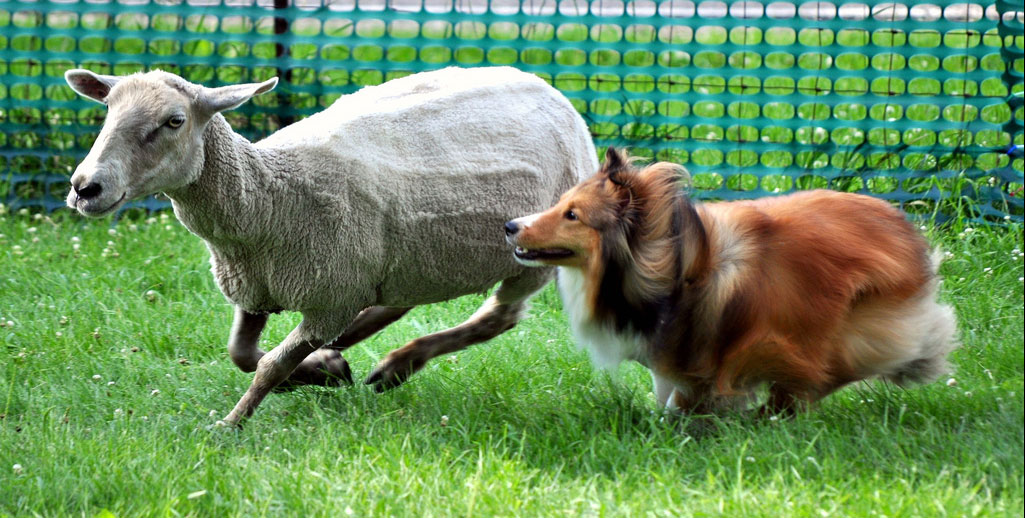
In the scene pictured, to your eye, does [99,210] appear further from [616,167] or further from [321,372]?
[616,167]

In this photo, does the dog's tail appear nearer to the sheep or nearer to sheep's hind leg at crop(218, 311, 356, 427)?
the sheep

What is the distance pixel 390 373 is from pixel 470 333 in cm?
43

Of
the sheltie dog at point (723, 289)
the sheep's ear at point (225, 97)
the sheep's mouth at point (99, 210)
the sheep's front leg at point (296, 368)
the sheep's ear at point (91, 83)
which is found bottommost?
the sheep's front leg at point (296, 368)

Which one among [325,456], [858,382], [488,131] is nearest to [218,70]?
[488,131]

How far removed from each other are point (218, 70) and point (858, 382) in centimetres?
515

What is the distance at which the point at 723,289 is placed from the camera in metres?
4.18

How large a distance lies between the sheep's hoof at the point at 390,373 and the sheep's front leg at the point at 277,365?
454mm

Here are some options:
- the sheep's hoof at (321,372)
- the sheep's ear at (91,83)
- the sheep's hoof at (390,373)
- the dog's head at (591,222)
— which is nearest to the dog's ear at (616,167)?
the dog's head at (591,222)

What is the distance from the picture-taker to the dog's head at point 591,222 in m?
4.18

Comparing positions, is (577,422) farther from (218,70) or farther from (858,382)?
Answer: (218,70)

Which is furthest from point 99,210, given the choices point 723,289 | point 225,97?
point 723,289

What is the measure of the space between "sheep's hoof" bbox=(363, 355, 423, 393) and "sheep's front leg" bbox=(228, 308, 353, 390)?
4.4 inches

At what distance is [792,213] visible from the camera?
4434mm

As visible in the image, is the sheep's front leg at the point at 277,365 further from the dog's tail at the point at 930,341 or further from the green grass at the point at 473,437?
the dog's tail at the point at 930,341
